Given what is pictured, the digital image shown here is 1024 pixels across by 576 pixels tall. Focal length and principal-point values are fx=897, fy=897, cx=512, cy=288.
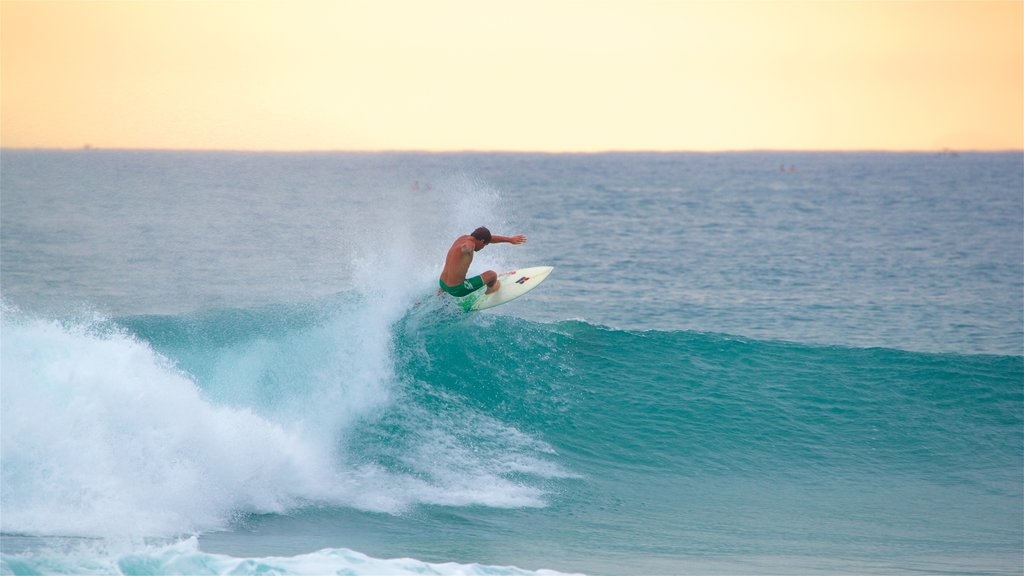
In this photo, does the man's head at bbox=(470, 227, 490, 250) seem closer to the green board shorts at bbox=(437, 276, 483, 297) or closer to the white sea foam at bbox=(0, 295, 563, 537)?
the green board shorts at bbox=(437, 276, 483, 297)

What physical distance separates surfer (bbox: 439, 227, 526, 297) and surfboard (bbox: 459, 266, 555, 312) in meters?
0.10

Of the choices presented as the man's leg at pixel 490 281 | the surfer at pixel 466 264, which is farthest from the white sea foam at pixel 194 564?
the man's leg at pixel 490 281

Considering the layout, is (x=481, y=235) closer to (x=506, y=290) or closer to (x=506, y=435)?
(x=506, y=290)

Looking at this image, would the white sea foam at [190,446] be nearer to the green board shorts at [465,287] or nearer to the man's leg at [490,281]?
the green board shorts at [465,287]

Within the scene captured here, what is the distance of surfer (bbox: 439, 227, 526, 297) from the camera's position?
10617mm

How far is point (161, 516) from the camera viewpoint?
295 inches

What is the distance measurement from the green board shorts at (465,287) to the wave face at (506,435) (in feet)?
2.81

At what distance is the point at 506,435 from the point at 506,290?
198 centimetres

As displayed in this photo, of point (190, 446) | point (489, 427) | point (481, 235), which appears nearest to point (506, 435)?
point (489, 427)

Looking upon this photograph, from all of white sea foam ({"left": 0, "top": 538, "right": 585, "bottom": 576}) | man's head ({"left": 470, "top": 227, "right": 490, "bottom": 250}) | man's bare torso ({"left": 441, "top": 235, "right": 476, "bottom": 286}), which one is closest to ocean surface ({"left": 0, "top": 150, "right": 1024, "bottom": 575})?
white sea foam ({"left": 0, "top": 538, "right": 585, "bottom": 576})

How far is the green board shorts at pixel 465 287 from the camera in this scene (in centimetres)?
1116

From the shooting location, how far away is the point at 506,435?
1086 cm

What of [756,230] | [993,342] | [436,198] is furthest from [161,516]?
[436,198]

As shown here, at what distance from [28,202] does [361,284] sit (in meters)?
32.7
